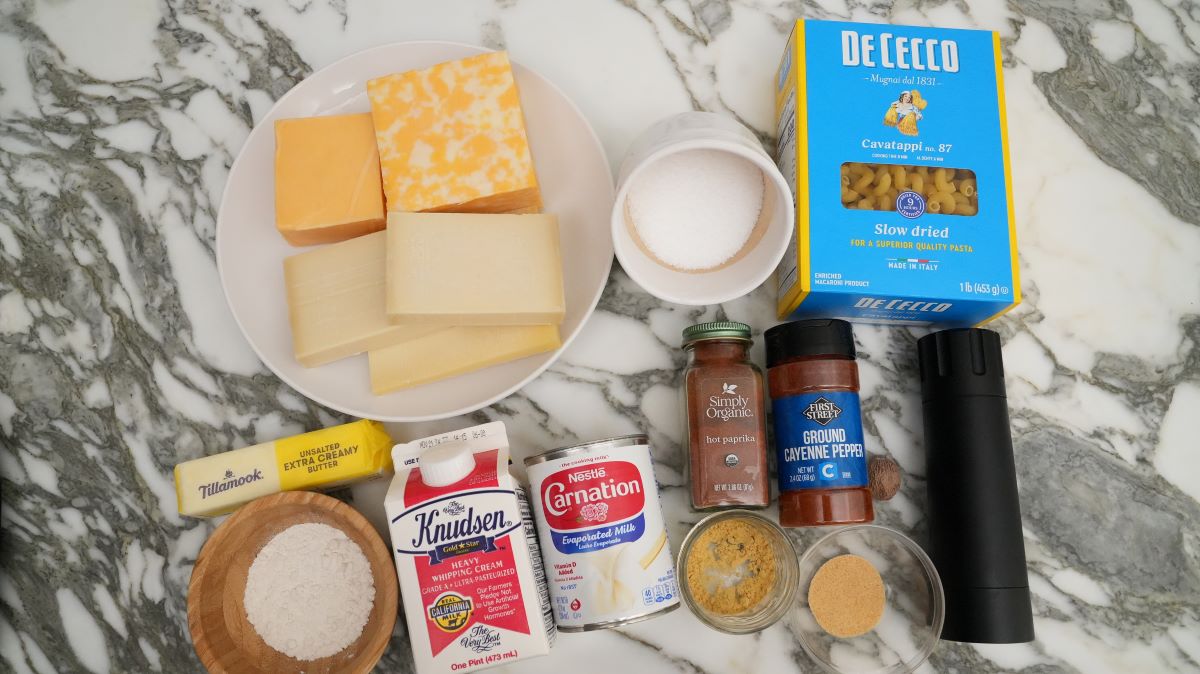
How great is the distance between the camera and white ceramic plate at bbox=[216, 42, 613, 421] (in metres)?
1.08

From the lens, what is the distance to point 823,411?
3.34 feet

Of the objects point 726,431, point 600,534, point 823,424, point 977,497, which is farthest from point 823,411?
point 600,534

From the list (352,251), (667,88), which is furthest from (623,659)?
(667,88)

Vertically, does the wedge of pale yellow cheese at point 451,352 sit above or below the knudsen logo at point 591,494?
above

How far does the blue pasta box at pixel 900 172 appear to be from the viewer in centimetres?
98

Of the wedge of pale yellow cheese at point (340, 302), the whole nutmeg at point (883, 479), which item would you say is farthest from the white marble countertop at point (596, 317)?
the wedge of pale yellow cheese at point (340, 302)

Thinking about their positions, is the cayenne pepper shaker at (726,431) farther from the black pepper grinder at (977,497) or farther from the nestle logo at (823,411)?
the black pepper grinder at (977,497)

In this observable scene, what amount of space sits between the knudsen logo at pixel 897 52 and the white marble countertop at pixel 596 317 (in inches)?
7.5

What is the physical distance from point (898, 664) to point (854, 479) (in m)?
0.29

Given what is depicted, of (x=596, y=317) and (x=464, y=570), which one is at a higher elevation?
(x=596, y=317)

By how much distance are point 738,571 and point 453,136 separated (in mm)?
707

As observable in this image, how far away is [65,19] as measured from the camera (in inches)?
47.8

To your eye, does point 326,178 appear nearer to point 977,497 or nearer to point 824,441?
point 824,441

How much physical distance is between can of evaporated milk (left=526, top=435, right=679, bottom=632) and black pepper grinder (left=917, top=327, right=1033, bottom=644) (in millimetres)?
391
